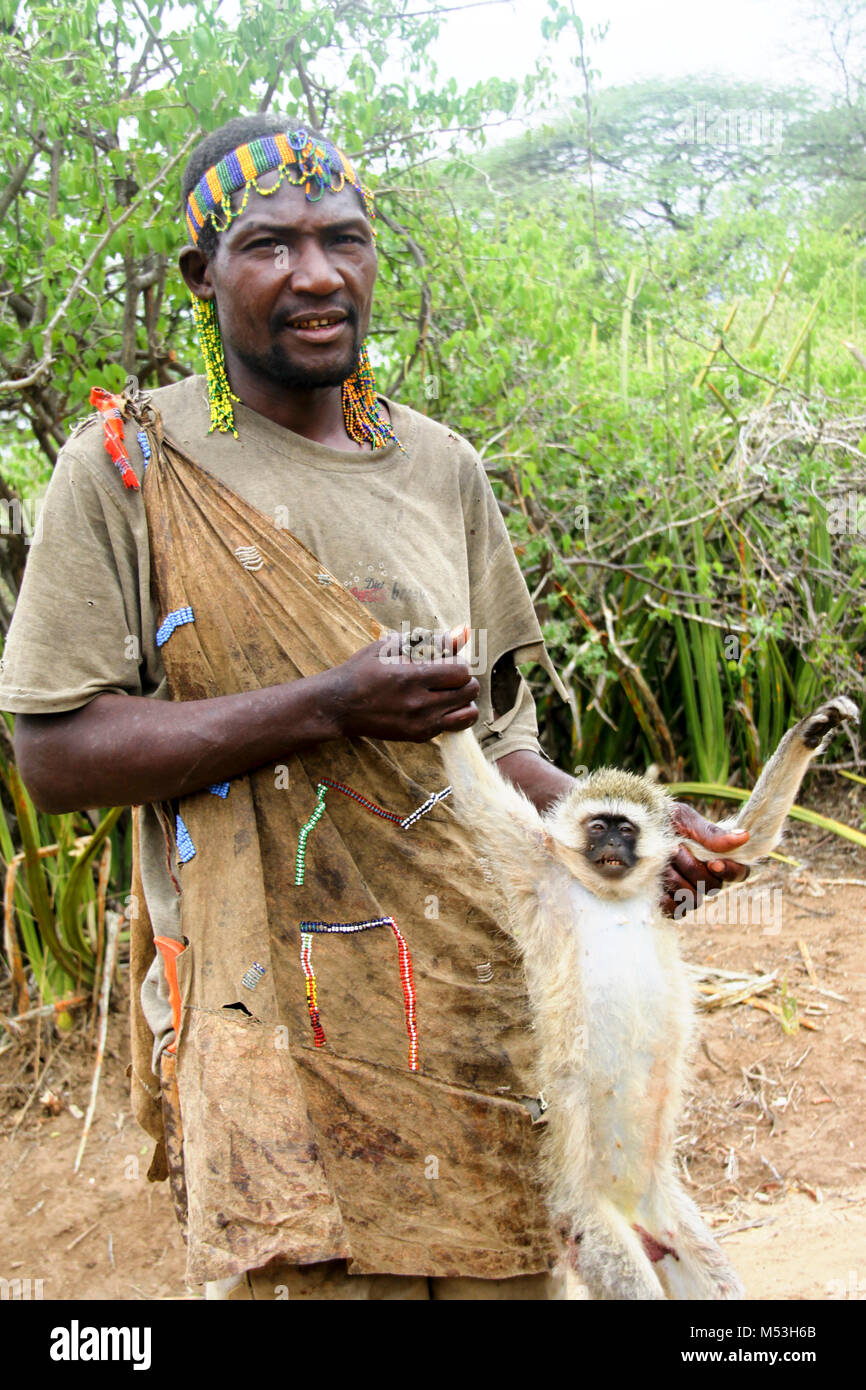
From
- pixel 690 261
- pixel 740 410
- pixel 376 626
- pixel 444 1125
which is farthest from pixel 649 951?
pixel 690 261

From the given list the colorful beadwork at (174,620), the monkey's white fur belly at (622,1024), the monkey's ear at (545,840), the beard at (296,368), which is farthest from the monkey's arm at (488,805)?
the beard at (296,368)

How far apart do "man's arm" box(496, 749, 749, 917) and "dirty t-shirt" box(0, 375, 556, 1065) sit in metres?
0.05

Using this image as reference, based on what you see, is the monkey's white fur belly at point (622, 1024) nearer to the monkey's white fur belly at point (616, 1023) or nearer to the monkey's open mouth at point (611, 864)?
the monkey's white fur belly at point (616, 1023)

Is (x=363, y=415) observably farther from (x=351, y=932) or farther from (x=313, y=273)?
(x=351, y=932)

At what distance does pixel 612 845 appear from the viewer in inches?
97.1

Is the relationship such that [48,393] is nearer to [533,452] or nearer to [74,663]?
[533,452]

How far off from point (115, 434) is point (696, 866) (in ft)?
4.41

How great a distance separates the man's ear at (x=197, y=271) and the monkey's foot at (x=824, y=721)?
4.46 ft

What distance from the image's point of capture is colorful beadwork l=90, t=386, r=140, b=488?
2006 millimetres

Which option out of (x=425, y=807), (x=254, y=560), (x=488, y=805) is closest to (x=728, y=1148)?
(x=488, y=805)

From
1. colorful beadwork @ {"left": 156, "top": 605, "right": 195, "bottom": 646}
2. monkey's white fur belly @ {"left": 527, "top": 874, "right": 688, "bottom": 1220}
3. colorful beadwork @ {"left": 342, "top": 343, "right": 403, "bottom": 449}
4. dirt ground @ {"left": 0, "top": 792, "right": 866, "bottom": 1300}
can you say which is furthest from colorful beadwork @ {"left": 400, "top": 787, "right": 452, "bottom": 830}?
dirt ground @ {"left": 0, "top": 792, "right": 866, "bottom": 1300}

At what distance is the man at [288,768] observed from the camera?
1923 millimetres

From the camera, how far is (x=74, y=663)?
193 cm

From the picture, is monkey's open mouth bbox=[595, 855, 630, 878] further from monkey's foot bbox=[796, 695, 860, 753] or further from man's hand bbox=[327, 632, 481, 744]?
man's hand bbox=[327, 632, 481, 744]
